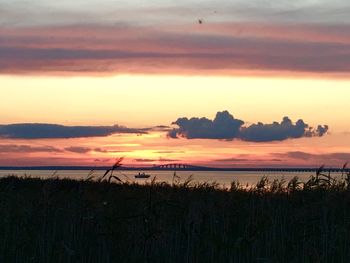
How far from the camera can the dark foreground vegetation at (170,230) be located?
14.3 metres

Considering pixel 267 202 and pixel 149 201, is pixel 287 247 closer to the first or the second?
pixel 267 202

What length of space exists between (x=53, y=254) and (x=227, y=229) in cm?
357

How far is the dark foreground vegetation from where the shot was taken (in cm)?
Answer: 1426

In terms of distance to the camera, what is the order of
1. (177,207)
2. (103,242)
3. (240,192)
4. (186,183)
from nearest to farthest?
(103,242) < (177,207) < (186,183) < (240,192)

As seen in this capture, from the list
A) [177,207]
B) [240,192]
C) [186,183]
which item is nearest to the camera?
[177,207]

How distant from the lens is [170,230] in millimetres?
14516

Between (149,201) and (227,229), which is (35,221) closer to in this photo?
(149,201)

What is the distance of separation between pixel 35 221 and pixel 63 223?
1.96 feet

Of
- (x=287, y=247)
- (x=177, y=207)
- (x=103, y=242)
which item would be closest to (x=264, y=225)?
(x=287, y=247)

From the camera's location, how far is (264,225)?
48.8ft

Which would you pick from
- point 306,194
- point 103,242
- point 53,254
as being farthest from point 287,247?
point 53,254

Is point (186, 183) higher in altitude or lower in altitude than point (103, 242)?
higher

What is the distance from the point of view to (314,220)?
15.0 metres

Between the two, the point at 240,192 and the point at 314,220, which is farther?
the point at 240,192
